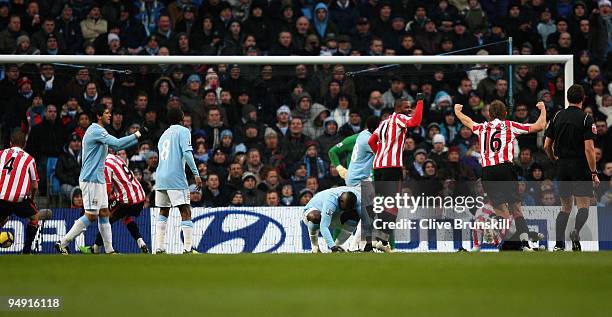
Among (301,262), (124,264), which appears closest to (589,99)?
(301,262)

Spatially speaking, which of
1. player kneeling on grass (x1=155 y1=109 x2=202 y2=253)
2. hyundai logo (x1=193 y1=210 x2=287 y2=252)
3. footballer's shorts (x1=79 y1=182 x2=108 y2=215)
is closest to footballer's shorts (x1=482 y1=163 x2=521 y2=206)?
hyundai logo (x1=193 y1=210 x2=287 y2=252)

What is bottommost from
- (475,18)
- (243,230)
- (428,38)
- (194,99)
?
(243,230)

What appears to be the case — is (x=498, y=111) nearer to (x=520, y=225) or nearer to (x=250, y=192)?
(x=520, y=225)

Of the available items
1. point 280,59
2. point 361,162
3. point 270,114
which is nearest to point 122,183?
point 270,114

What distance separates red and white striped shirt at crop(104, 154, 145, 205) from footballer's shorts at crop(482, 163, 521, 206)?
4.49 metres

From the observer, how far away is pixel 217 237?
15055 mm

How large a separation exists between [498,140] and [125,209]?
4.90 m

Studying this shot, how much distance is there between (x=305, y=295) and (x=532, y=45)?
1237 centimetres

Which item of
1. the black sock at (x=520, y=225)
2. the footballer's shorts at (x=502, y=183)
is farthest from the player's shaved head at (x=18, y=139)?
the black sock at (x=520, y=225)

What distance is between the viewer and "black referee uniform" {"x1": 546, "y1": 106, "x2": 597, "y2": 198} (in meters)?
12.6

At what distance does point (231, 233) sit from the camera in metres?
15.1

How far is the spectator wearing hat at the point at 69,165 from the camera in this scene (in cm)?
1504

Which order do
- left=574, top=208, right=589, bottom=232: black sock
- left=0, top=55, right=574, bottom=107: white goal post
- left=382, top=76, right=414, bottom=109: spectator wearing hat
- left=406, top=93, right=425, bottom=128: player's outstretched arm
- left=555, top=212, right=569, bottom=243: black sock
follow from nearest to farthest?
left=574, top=208, right=589, bottom=232: black sock, left=555, top=212, right=569, bottom=243: black sock, left=406, top=93, right=425, bottom=128: player's outstretched arm, left=0, top=55, right=574, bottom=107: white goal post, left=382, top=76, right=414, bottom=109: spectator wearing hat

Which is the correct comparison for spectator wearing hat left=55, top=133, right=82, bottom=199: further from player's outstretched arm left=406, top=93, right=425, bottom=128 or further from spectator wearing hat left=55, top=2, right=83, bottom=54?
player's outstretched arm left=406, top=93, right=425, bottom=128
